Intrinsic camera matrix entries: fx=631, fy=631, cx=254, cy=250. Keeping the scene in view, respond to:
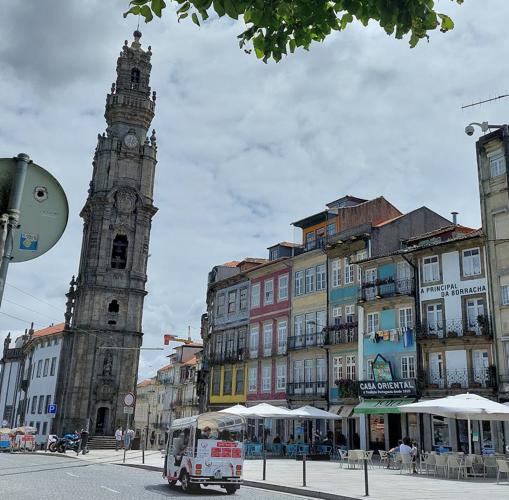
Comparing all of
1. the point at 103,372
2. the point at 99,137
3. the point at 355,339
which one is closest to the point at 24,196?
the point at 355,339

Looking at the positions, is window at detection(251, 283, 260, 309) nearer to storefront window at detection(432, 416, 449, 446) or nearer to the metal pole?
storefront window at detection(432, 416, 449, 446)

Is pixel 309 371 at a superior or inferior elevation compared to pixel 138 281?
inferior

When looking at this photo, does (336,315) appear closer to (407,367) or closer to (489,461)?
(407,367)

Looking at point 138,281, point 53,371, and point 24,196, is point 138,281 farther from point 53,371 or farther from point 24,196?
point 24,196

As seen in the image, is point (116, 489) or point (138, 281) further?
point (138, 281)

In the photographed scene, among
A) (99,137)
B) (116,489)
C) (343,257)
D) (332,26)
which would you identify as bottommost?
(116,489)

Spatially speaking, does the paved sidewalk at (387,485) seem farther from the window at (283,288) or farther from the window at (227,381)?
the window at (227,381)

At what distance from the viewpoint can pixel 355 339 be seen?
35969 mm

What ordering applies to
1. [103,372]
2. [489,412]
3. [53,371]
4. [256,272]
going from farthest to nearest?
1. [53,371]
2. [103,372]
3. [256,272]
4. [489,412]

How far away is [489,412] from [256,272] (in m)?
26.5

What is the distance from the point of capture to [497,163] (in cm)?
3159

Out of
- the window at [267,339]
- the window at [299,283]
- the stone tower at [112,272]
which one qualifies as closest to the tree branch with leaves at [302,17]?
the window at [299,283]

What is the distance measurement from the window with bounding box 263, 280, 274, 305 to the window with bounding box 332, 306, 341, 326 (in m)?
6.42

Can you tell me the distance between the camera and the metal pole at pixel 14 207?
11.9ft
